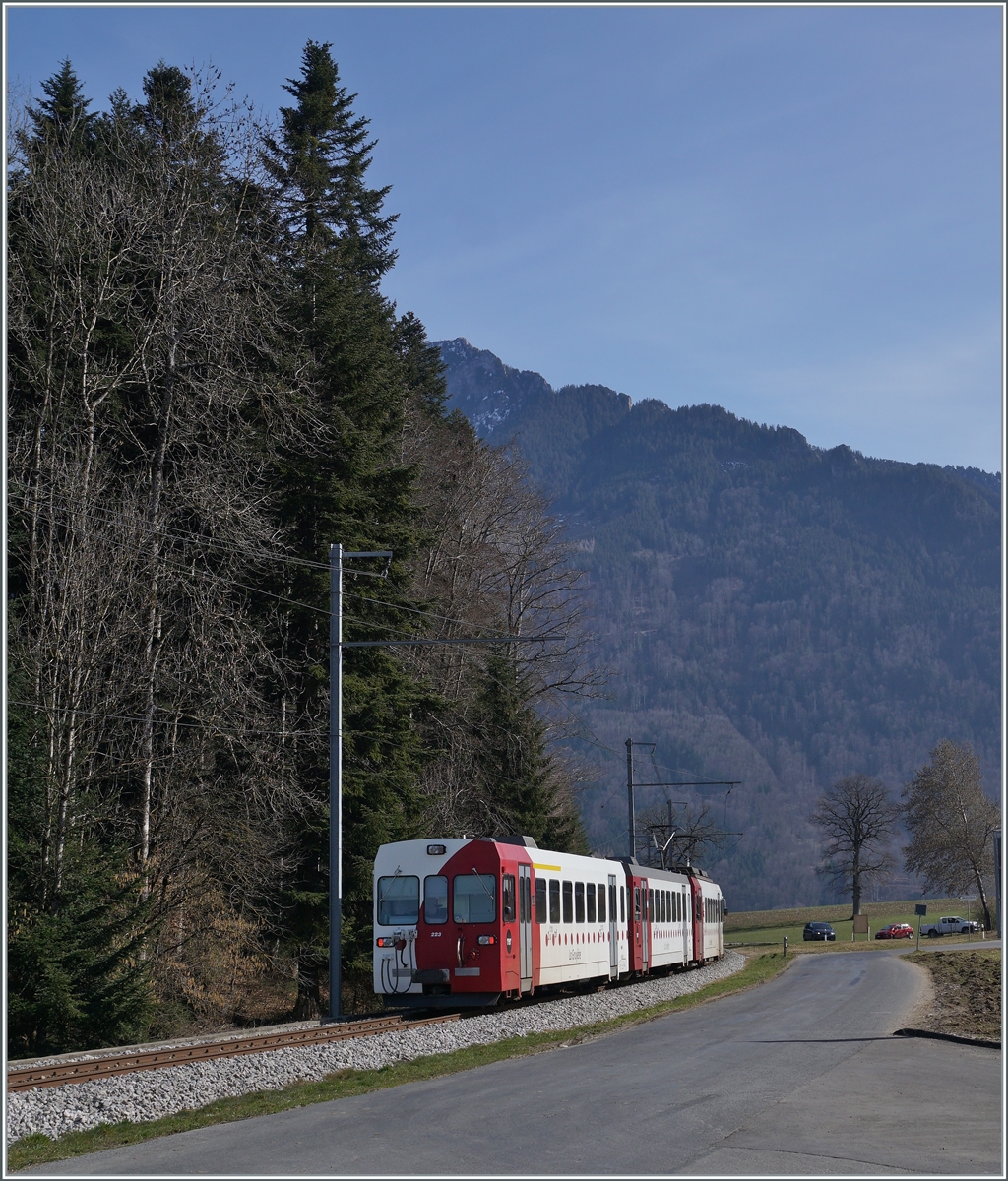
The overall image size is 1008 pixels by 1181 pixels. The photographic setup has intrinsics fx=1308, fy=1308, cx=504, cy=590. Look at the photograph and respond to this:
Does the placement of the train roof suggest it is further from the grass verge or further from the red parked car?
the red parked car

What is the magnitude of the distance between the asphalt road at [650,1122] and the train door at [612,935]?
12820 mm

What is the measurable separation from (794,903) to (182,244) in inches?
6778

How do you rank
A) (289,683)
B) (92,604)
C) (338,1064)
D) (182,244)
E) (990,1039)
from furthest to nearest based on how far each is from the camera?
(289,683) < (182,244) < (92,604) < (990,1039) < (338,1064)

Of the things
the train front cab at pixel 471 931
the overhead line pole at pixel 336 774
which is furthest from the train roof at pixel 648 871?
the overhead line pole at pixel 336 774

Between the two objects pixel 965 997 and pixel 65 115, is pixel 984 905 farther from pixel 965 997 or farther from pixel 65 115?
pixel 65 115

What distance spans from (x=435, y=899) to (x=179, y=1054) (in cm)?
812

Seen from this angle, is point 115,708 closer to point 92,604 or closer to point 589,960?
point 92,604

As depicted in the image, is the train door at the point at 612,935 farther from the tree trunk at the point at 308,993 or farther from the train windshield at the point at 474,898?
the train windshield at the point at 474,898

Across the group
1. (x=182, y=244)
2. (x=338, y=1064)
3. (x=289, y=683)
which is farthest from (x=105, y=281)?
(x=338, y=1064)

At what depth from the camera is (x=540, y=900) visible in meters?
24.7

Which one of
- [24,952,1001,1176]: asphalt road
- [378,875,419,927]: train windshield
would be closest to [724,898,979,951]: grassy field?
[378,875,419,927]: train windshield

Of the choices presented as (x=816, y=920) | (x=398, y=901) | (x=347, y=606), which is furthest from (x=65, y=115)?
(x=816, y=920)

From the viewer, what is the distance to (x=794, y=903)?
185 m

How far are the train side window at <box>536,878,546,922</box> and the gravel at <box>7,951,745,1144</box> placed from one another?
259 centimetres
